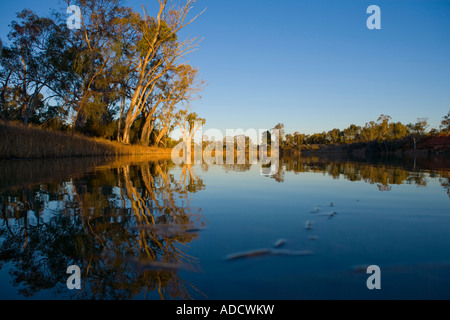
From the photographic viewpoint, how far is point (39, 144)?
10.3m

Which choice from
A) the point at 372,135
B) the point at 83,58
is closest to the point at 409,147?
the point at 372,135

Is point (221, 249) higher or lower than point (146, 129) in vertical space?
lower

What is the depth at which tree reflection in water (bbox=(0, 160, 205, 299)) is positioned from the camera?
114 centimetres

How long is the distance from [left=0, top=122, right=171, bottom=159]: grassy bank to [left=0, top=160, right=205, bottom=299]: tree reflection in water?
7.66 m

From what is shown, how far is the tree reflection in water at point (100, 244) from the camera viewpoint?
3.76 ft

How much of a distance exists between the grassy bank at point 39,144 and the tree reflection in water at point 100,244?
7.66m

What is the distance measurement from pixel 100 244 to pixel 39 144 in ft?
35.2

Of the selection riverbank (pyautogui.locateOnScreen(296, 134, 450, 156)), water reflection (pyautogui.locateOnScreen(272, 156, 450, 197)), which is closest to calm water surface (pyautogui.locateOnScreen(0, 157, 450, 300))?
water reflection (pyautogui.locateOnScreen(272, 156, 450, 197))

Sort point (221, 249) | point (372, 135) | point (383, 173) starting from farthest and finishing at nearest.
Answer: point (372, 135) → point (383, 173) → point (221, 249)

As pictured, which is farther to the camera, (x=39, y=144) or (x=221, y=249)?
(x=39, y=144)

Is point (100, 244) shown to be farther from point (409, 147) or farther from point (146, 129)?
point (409, 147)
